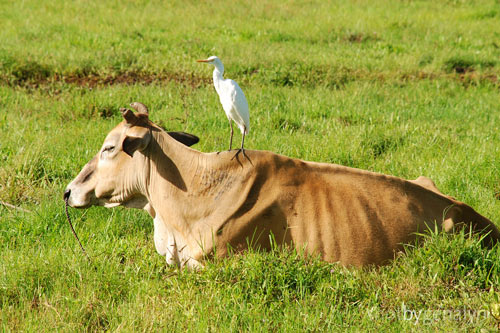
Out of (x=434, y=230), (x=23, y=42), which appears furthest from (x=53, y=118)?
(x=434, y=230)

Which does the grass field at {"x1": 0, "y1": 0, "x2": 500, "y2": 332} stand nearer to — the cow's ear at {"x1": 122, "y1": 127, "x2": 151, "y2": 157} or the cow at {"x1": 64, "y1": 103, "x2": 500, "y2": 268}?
the cow at {"x1": 64, "y1": 103, "x2": 500, "y2": 268}

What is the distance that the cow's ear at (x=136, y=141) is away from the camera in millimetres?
4199

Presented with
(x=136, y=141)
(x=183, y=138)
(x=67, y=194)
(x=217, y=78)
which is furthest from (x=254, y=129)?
(x=136, y=141)

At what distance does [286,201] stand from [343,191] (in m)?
0.43

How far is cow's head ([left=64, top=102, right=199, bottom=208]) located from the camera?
4512 millimetres

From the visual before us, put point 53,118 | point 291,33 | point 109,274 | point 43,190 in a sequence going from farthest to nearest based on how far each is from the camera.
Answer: point 291,33 < point 53,118 < point 43,190 < point 109,274

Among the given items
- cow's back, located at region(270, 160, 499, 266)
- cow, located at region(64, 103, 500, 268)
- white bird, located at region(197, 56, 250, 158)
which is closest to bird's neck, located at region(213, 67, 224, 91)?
white bird, located at region(197, 56, 250, 158)

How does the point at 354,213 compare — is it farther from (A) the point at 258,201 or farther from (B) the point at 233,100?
(B) the point at 233,100

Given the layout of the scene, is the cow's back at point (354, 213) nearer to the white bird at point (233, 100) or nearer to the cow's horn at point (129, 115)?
the white bird at point (233, 100)

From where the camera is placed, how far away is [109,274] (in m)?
4.26

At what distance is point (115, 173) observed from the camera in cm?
460

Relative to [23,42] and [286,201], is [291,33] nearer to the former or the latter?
[23,42]

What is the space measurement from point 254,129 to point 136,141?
3.36 metres

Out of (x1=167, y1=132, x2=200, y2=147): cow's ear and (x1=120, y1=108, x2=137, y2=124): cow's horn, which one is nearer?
(x1=120, y1=108, x2=137, y2=124): cow's horn
